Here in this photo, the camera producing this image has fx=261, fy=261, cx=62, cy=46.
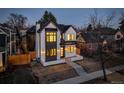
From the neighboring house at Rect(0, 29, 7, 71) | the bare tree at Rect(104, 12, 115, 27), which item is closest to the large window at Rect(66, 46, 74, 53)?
the bare tree at Rect(104, 12, 115, 27)

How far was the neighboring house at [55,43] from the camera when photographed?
2.97 m

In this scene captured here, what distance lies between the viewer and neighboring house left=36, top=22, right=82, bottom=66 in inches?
117

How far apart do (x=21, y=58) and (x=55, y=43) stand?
1.39 ft

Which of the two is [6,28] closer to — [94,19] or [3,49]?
[3,49]

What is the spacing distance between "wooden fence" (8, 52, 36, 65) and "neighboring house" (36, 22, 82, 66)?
0.23 ft

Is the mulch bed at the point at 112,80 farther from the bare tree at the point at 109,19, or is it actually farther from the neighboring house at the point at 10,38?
the neighboring house at the point at 10,38

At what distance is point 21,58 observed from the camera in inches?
116

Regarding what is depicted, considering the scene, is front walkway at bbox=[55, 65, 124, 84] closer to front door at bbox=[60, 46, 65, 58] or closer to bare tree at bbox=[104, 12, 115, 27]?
front door at bbox=[60, 46, 65, 58]

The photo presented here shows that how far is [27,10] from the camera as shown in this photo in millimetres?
2912

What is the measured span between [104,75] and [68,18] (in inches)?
30.4

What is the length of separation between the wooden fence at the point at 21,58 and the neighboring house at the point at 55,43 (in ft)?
0.23

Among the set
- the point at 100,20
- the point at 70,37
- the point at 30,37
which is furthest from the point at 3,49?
the point at 100,20
